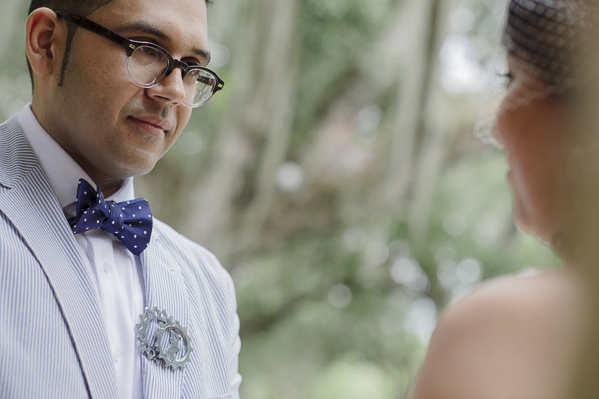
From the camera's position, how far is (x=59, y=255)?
115 cm

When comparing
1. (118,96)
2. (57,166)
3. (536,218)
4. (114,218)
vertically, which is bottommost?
(536,218)

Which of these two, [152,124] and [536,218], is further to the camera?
[152,124]

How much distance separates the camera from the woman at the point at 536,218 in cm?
58

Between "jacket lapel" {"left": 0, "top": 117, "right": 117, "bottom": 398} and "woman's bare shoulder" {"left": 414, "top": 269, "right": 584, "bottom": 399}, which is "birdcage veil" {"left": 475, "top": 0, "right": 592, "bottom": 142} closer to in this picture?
"woman's bare shoulder" {"left": 414, "top": 269, "right": 584, "bottom": 399}

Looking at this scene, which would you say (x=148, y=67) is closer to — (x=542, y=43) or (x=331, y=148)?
(x=542, y=43)

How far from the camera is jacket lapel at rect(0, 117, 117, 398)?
42.9 inches

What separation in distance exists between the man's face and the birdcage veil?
77cm

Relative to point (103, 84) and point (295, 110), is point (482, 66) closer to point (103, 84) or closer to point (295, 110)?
point (295, 110)

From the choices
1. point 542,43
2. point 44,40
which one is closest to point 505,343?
point 542,43

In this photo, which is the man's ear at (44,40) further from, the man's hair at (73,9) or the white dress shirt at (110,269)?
the white dress shirt at (110,269)

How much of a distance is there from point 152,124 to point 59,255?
348mm

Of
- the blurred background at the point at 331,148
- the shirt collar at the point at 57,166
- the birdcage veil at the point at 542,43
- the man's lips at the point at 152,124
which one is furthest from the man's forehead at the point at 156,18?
the blurred background at the point at 331,148

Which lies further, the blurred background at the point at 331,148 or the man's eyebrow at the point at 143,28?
the blurred background at the point at 331,148

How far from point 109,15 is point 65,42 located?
0.39 feet
